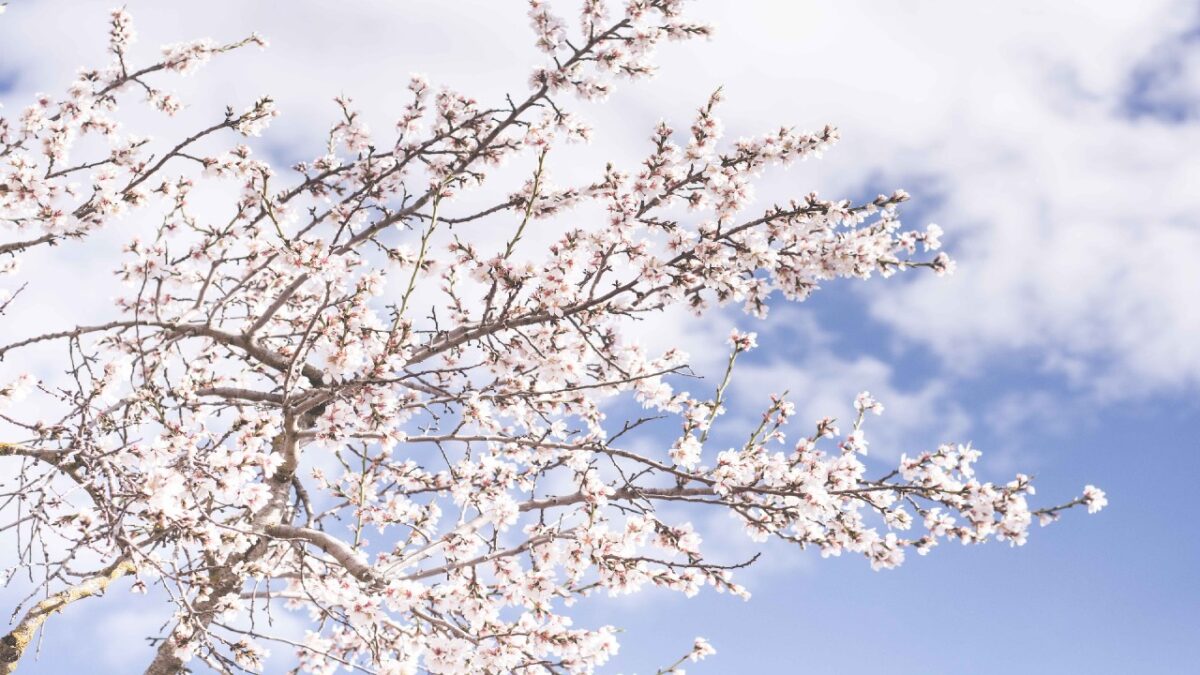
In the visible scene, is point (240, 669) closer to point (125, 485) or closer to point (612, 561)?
point (125, 485)

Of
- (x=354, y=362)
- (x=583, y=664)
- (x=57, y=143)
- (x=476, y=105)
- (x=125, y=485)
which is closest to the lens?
(x=125, y=485)

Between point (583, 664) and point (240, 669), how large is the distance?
276 cm

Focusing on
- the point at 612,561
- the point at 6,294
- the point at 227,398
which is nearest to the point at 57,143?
the point at 6,294

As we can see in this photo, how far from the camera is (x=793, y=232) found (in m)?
7.03

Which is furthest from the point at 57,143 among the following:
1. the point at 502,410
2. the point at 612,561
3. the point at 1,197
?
the point at 612,561

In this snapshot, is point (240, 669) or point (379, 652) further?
point (240, 669)

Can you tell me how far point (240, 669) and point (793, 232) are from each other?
5584 mm

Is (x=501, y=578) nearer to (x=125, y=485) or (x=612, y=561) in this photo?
(x=612, y=561)

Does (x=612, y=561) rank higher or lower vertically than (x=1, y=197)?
lower

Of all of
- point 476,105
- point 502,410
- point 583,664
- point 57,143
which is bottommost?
point 583,664

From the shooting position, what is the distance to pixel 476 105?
782cm

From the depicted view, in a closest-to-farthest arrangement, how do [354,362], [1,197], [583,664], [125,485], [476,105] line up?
[125,485] < [354,362] < [583,664] < [1,197] < [476,105]

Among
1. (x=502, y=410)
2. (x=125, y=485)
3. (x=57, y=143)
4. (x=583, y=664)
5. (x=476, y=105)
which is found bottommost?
(x=583, y=664)

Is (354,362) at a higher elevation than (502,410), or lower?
lower
